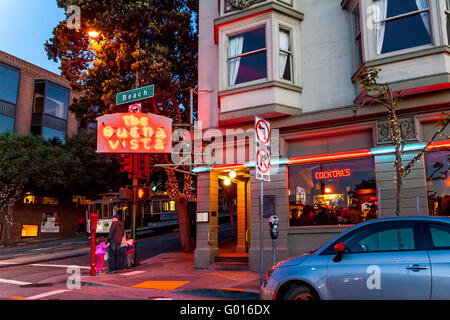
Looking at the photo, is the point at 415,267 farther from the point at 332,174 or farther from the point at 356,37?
the point at 356,37

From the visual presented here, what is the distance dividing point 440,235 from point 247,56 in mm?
9209

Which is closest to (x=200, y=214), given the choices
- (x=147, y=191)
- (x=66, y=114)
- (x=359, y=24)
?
(x=147, y=191)

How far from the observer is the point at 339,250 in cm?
540

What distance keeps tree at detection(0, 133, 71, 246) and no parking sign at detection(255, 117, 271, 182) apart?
21362 millimetres

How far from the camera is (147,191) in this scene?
13820 mm

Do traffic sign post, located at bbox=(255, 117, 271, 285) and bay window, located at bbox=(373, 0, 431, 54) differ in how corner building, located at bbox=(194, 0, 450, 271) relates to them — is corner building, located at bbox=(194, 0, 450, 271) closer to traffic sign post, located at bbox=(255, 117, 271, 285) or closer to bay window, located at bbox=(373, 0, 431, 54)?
bay window, located at bbox=(373, 0, 431, 54)

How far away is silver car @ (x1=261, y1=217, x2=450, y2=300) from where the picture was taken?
4.88 meters

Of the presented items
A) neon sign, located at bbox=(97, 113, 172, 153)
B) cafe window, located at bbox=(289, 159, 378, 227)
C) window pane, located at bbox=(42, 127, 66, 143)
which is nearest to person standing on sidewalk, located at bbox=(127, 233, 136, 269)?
neon sign, located at bbox=(97, 113, 172, 153)

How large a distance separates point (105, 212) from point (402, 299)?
79.7 ft

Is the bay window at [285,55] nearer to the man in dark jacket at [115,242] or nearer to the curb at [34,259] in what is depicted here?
the man in dark jacket at [115,242]

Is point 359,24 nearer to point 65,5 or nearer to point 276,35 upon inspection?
point 276,35

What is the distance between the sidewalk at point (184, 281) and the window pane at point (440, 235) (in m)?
4.27
